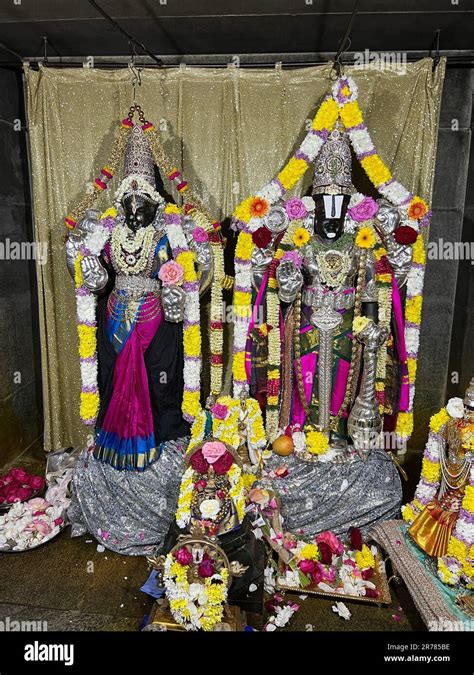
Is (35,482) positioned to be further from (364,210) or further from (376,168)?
(376,168)

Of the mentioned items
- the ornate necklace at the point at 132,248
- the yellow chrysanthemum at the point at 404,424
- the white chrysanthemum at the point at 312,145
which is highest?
the white chrysanthemum at the point at 312,145

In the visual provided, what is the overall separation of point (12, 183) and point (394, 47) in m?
3.58

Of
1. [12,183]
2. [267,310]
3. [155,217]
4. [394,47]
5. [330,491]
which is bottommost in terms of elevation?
[330,491]

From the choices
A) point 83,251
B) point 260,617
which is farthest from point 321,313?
point 260,617

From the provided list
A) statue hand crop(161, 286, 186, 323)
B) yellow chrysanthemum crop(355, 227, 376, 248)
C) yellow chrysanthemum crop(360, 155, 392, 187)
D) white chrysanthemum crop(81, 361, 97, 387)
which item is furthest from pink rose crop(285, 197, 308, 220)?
white chrysanthemum crop(81, 361, 97, 387)

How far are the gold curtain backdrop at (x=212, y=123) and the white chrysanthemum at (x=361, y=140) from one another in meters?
0.85

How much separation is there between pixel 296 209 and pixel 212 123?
1.34 metres

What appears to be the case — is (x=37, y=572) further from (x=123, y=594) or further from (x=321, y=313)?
(x=321, y=313)

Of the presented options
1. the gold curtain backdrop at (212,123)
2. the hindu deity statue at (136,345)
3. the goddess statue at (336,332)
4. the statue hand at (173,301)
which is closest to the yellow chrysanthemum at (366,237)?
the goddess statue at (336,332)

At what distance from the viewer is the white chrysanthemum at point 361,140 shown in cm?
381

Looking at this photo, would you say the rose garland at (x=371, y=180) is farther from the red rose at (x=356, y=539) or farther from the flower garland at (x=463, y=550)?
the flower garland at (x=463, y=550)
